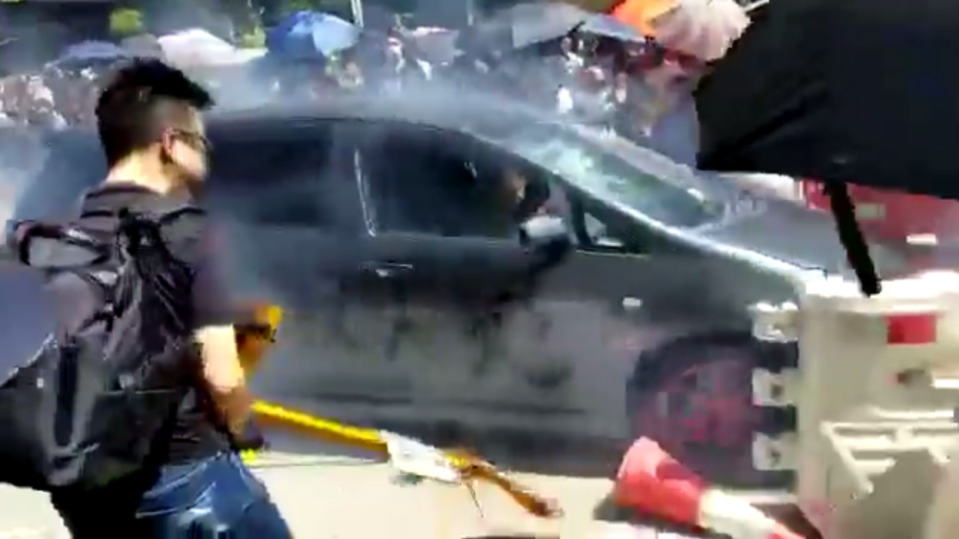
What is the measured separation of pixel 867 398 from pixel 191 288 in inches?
31.3

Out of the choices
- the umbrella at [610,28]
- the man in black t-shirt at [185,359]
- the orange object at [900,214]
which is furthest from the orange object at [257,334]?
the orange object at [900,214]

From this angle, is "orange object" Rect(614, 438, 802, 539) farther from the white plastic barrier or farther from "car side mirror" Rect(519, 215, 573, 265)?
"car side mirror" Rect(519, 215, 573, 265)

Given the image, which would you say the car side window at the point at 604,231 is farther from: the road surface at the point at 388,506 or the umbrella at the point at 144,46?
the umbrella at the point at 144,46

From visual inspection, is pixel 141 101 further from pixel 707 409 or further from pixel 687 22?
pixel 707 409

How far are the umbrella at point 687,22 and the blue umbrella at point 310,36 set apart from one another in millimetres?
321

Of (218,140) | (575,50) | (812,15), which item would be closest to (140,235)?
(218,140)

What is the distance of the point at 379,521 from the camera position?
154 centimetres

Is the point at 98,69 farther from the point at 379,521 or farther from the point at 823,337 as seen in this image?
the point at 823,337

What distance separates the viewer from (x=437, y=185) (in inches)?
60.9

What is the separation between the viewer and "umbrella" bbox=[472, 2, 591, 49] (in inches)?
60.8

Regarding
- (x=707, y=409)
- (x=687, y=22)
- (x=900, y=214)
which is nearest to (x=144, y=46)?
(x=687, y=22)

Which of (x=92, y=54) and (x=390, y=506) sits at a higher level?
(x=92, y=54)

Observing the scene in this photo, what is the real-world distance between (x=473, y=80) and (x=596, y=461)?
1.54 ft

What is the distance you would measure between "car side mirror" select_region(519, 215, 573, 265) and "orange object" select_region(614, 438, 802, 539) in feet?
0.83
